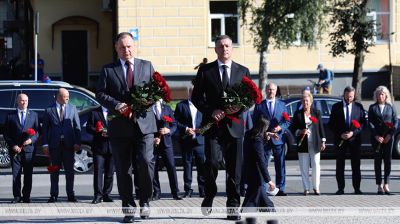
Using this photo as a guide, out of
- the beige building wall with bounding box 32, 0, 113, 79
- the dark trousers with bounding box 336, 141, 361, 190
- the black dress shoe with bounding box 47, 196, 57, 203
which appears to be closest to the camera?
the black dress shoe with bounding box 47, 196, 57, 203

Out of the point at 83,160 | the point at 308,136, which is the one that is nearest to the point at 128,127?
the point at 308,136

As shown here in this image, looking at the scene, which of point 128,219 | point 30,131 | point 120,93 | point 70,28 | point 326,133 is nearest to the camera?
point 128,219

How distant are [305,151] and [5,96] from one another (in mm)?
7683

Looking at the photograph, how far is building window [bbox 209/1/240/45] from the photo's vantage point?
35.1 metres

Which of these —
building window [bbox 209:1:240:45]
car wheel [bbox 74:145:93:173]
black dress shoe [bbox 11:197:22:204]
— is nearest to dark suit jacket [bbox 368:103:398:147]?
black dress shoe [bbox 11:197:22:204]

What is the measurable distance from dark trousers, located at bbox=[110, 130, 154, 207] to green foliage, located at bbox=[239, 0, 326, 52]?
18.1m

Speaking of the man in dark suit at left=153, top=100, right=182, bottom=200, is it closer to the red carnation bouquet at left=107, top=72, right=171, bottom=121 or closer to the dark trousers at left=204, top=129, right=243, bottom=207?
the dark trousers at left=204, top=129, right=243, bottom=207

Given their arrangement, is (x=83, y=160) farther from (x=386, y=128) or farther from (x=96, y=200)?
(x=386, y=128)

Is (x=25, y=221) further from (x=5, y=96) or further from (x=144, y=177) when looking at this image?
(x=5, y=96)

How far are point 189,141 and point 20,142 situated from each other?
2.60 m

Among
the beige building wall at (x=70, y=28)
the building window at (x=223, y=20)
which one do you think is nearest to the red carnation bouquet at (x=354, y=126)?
the building window at (x=223, y=20)

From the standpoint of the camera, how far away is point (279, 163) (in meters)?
15.2

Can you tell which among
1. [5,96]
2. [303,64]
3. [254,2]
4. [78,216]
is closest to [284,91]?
[303,64]

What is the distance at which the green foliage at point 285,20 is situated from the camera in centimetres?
2858
